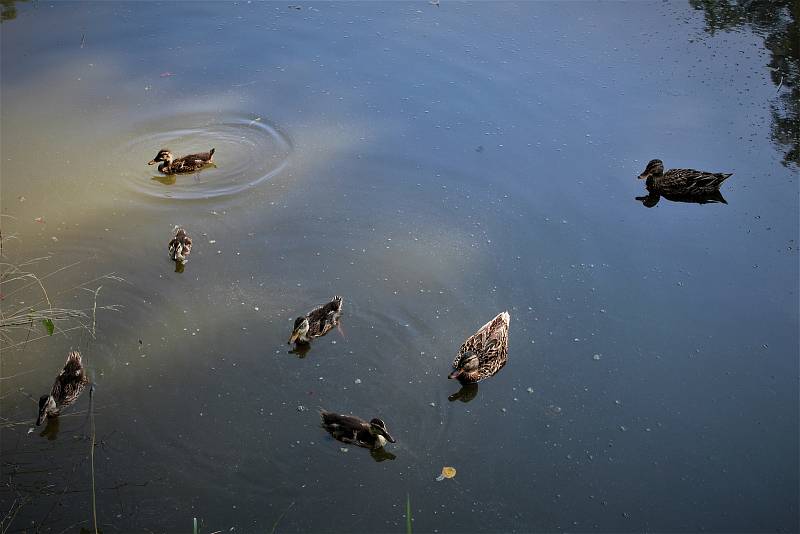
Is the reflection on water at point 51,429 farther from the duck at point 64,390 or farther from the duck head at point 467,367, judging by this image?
the duck head at point 467,367

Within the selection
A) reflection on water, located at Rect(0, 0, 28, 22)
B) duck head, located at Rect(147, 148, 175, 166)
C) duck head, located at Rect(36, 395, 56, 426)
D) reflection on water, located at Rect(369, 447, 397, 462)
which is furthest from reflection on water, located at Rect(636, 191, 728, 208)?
reflection on water, located at Rect(0, 0, 28, 22)

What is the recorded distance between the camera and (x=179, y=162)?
24.2 ft

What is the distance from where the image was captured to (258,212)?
6.93 m

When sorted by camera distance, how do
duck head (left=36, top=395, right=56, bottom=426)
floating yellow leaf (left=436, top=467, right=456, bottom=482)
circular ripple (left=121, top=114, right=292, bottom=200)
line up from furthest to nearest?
circular ripple (left=121, top=114, right=292, bottom=200) < duck head (left=36, top=395, right=56, bottom=426) < floating yellow leaf (left=436, top=467, right=456, bottom=482)

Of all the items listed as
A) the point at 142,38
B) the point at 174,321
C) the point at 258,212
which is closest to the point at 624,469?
the point at 174,321

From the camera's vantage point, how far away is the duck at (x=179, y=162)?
290 inches

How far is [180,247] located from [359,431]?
7.86 ft

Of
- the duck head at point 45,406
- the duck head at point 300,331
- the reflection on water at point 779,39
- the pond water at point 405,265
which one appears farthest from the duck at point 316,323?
the reflection on water at point 779,39

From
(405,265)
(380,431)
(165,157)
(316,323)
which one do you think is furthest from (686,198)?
(165,157)

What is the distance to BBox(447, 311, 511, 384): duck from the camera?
530 centimetres

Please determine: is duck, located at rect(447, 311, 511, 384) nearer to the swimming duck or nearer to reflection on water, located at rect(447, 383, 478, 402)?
reflection on water, located at rect(447, 383, 478, 402)

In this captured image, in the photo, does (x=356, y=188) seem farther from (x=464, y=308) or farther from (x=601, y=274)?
(x=601, y=274)

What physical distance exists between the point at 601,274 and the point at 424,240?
1471 millimetres

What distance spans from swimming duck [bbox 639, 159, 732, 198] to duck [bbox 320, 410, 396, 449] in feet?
12.4
